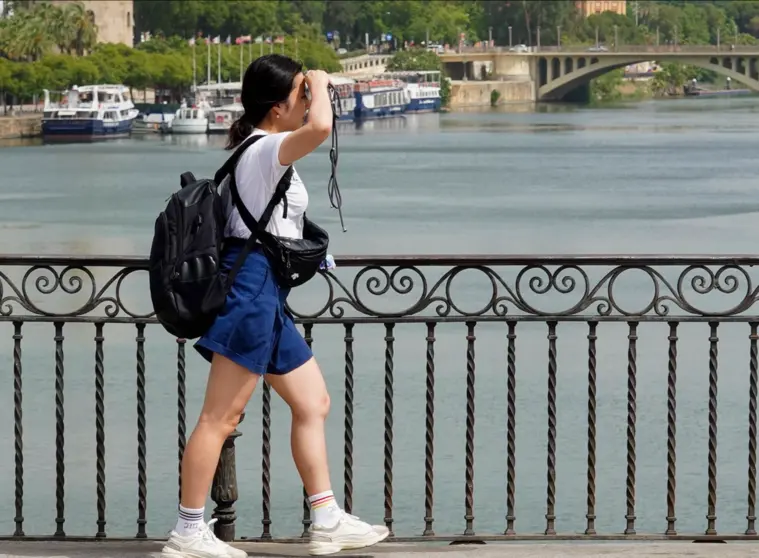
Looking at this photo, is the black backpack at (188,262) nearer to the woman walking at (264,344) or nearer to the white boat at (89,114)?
the woman walking at (264,344)

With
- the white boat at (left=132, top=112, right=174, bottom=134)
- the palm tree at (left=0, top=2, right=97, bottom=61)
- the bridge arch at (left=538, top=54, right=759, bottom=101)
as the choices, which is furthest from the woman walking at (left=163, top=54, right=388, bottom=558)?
the bridge arch at (left=538, top=54, right=759, bottom=101)

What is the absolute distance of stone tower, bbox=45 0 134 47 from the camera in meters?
95.2

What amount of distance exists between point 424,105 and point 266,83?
95.1m

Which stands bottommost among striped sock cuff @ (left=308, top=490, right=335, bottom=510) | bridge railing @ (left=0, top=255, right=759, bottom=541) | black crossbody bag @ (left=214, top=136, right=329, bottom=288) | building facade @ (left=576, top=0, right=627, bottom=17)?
bridge railing @ (left=0, top=255, right=759, bottom=541)

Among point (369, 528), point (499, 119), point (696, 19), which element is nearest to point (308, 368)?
point (369, 528)

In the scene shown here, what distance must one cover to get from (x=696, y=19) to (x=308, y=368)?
5511 inches

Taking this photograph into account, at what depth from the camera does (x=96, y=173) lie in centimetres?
4716

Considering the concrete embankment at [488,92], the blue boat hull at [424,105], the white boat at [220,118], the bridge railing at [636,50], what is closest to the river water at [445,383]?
the white boat at [220,118]

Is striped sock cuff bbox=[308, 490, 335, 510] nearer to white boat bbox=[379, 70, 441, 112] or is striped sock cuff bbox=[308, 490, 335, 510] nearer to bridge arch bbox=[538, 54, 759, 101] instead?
bridge arch bbox=[538, 54, 759, 101]

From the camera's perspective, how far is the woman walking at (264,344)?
432 cm

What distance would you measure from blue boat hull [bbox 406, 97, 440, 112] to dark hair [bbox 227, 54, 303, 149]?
9183cm

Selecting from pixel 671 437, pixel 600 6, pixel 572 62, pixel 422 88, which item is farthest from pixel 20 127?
pixel 600 6

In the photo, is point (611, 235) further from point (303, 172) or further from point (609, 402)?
point (303, 172)

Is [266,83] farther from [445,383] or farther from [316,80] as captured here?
[445,383]
